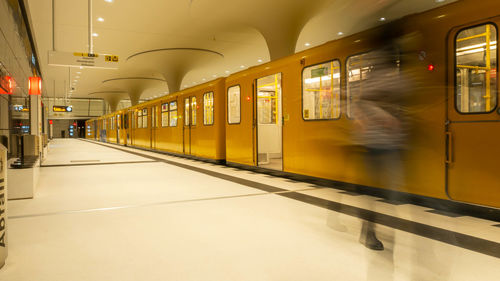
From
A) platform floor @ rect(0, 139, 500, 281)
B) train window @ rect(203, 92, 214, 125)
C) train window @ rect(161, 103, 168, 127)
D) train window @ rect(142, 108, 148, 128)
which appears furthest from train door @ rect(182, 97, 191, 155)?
platform floor @ rect(0, 139, 500, 281)


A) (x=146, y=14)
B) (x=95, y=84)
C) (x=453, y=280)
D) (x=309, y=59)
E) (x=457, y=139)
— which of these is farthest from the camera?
(x=95, y=84)

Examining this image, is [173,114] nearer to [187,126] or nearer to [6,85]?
[187,126]

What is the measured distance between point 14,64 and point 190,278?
1018 cm

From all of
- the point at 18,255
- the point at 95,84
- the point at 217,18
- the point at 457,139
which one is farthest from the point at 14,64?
the point at 95,84

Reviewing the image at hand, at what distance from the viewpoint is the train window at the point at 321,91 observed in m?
5.55

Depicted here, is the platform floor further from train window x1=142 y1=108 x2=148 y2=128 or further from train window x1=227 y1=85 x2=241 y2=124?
train window x1=142 y1=108 x2=148 y2=128

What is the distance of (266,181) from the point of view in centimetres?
658

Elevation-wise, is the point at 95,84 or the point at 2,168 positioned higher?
the point at 95,84

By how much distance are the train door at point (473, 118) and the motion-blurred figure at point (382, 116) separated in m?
1.47

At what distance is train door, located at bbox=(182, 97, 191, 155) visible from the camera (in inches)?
465

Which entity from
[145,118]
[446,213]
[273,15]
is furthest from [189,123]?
[446,213]

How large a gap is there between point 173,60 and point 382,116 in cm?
1623

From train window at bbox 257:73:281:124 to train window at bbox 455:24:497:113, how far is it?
553 cm

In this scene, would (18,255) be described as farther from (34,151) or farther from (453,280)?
(34,151)
